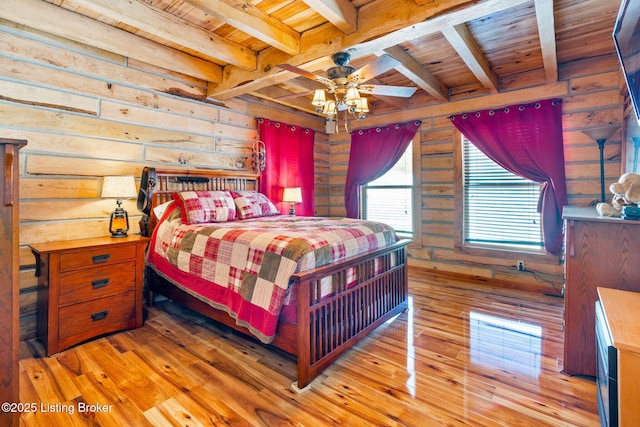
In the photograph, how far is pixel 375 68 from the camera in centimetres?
236

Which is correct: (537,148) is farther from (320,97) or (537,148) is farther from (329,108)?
(320,97)

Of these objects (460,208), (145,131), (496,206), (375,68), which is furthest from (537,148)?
(145,131)

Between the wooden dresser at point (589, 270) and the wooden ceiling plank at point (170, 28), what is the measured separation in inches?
123

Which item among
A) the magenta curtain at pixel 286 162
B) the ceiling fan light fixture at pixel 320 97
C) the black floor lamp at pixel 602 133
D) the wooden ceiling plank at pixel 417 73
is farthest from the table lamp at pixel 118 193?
the black floor lamp at pixel 602 133

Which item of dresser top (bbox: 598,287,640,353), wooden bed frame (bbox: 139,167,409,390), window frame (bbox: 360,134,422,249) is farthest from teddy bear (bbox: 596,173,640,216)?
window frame (bbox: 360,134,422,249)

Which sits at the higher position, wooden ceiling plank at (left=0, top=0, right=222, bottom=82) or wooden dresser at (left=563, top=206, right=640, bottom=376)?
wooden ceiling plank at (left=0, top=0, right=222, bottom=82)

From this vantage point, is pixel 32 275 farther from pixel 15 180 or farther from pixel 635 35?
pixel 635 35

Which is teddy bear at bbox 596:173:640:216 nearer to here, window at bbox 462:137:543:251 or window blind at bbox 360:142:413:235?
window at bbox 462:137:543:251

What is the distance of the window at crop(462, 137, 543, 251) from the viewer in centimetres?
374

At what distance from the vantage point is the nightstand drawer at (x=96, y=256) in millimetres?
2295

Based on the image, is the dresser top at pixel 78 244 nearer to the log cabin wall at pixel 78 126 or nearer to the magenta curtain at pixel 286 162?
the log cabin wall at pixel 78 126

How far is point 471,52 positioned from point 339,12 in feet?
4.56

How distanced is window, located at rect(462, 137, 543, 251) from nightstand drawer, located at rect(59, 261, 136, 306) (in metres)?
→ 3.87

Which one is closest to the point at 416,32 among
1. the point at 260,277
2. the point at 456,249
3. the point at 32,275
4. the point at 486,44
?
the point at 486,44
